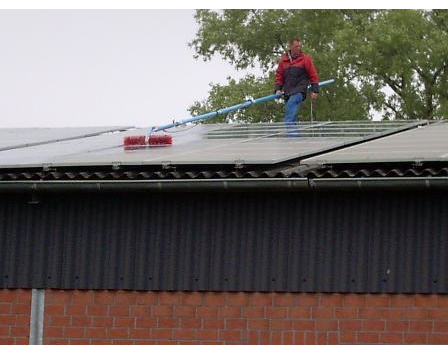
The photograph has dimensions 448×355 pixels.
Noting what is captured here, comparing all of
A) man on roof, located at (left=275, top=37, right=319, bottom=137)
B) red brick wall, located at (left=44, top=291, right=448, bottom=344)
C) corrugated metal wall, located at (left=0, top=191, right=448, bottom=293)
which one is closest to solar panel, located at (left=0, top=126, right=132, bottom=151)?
man on roof, located at (left=275, top=37, right=319, bottom=137)

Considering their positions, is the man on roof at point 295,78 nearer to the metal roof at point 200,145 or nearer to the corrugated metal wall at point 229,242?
the metal roof at point 200,145

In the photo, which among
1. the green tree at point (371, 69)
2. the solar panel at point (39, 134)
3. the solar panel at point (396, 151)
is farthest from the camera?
the green tree at point (371, 69)

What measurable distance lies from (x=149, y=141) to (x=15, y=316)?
3.80 metres

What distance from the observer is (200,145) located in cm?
1872

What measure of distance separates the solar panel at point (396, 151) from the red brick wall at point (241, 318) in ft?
4.69

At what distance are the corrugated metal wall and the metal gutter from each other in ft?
1.25

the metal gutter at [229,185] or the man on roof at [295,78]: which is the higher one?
the man on roof at [295,78]

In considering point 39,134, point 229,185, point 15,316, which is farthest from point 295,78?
point 15,316

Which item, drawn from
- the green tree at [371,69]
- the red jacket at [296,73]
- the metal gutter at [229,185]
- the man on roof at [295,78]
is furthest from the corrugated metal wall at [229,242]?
the green tree at [371,69]

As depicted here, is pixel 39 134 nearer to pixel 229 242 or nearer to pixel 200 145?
pixel 200 145

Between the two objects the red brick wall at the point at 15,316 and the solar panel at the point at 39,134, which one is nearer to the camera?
the red brick wall at the point at 15,316

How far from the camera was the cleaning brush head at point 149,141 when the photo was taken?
19.2 m

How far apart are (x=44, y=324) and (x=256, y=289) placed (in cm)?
256

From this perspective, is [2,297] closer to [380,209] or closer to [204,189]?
[204,189]
